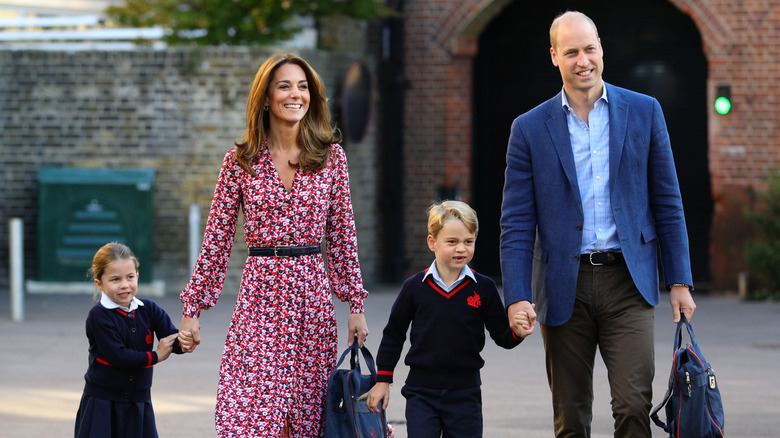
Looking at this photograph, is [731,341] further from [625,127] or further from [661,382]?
[625,127]

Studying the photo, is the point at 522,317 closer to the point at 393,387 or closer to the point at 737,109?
the point at 393,387

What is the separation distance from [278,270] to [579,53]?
1.47m

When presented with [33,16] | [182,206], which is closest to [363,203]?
[182,206]

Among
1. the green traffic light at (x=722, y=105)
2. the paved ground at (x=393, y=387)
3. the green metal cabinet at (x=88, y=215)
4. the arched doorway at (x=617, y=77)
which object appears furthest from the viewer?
the arched doorway at (x=617, y=77)

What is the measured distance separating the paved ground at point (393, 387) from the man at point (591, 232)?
1.86 metres

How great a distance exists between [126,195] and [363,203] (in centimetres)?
308

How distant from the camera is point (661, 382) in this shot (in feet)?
26.6

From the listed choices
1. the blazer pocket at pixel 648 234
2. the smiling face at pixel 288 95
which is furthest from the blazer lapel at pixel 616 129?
the smiling face at pixel 288 95

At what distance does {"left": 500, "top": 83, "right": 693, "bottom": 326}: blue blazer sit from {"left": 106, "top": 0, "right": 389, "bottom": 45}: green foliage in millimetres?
8786

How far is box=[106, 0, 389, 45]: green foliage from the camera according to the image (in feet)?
43.7

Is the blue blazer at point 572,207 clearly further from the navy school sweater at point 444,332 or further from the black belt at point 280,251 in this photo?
the black belt at point 280,251

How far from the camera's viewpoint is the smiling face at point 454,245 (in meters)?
4.84

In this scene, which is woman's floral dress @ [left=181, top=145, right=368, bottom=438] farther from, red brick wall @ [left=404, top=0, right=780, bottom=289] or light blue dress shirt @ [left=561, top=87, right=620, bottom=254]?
red brick wall @ [left=404, top=0, right=780, bottom=289]

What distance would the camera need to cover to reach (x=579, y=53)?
4688 millimetres
